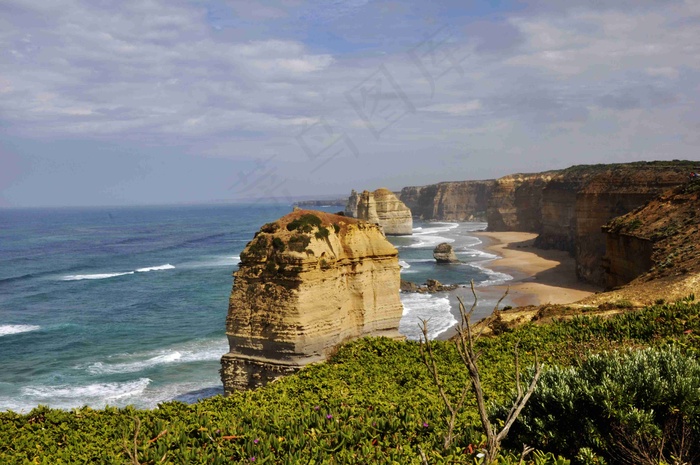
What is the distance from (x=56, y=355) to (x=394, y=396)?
3297 centimetres

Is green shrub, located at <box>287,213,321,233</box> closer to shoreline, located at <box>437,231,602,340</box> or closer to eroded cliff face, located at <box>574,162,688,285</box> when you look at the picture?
shoreline, located at <box>437,231,602,340</box>

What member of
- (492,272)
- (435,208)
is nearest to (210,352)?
(492,272)

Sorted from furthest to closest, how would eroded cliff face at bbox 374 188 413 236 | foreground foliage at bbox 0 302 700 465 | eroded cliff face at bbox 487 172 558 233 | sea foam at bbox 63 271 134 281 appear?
eroded cliff face at bbox 374 188 413 236 < eroded cliff face at bbox 487 172 558 233 < sea foam at bbox 63 271 134 281 < foreground foliage at bbox 0 302 700 465

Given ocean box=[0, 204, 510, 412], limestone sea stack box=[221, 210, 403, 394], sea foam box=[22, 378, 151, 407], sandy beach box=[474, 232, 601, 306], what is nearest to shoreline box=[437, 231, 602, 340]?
sandy beach box=[474, 232, 601, 306]

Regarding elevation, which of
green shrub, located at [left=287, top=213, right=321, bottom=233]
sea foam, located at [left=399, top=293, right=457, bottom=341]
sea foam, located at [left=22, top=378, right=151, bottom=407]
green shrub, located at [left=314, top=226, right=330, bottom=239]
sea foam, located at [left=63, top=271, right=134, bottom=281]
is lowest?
sea foam, located at [left=22, top=378, right=151, bottom=407]

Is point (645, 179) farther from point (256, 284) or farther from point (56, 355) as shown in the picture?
point (56, 355)

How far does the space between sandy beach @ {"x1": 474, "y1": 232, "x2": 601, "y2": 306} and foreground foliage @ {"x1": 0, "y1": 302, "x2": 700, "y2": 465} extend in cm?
1783

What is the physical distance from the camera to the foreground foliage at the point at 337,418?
28.8 ft

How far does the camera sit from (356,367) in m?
18.4

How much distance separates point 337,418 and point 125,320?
1669 inches

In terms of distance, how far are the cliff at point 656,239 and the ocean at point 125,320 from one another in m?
12.8

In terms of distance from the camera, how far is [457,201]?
575ft

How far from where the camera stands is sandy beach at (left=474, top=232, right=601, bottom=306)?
1969 inches

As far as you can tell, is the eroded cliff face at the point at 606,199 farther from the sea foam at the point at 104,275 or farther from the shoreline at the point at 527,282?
the sea foam at the point at 104,275
